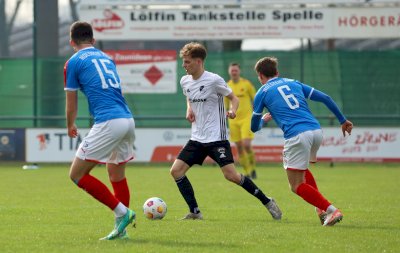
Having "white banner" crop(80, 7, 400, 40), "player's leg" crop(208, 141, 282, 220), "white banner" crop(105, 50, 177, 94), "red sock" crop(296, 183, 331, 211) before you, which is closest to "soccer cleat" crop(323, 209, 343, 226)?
"red sock" crop(296, 183, 331, 211)

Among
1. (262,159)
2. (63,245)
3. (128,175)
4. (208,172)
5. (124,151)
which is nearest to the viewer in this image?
(63,245)

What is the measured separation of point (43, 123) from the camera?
22.5 meters

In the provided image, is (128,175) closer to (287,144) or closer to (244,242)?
(287,144)

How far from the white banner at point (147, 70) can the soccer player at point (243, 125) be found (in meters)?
4.91

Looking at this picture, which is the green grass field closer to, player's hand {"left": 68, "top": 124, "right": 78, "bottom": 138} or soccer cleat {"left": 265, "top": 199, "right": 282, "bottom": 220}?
soccer cleat {"left": 265, "top": 199, "right": 282, "bottom": 220}

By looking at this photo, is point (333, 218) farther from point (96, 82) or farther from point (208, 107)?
point (96, 82)

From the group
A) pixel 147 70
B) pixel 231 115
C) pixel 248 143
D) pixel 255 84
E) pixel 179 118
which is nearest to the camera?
pixel 231 115

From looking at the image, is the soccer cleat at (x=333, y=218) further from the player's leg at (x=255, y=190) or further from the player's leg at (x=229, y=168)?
the player's leg at (x=229, y=168)

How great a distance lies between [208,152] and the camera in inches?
410

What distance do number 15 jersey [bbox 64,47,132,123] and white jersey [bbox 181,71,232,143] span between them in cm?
224

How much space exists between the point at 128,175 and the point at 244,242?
415 inches

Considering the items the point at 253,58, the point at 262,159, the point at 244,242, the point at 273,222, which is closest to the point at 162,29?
the point at 253,58

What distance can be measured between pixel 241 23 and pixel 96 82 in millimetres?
14896

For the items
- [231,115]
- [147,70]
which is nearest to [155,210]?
[231,115]
